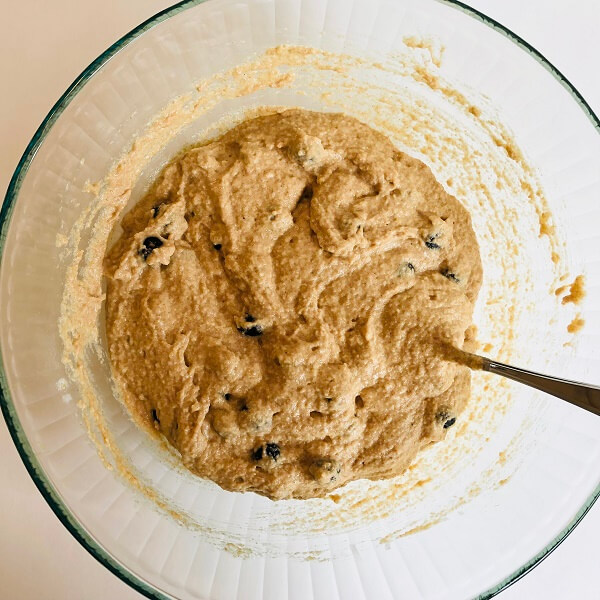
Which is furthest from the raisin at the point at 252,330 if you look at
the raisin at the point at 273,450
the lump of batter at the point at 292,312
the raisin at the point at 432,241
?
the raisin at the point at 432,241

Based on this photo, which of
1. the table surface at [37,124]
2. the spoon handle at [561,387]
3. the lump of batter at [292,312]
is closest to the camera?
the spoon handle at [561,387]

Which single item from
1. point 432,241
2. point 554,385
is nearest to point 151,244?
point 432,241

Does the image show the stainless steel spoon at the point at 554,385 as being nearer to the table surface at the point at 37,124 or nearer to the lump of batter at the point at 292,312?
the lump of batter at the point at 292,312

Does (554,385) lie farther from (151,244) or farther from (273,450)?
(151,244)

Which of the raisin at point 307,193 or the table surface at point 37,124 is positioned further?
the table surface at point 37,124

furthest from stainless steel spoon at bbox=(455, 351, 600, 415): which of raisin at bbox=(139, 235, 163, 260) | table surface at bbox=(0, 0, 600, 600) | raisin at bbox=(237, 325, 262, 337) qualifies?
table surface at bbox=(0, 0, 600, 600)

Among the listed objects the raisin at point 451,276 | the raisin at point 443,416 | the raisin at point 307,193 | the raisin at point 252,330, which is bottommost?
the raisin at point 443,416

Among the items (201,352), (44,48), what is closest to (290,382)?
(201,352)
